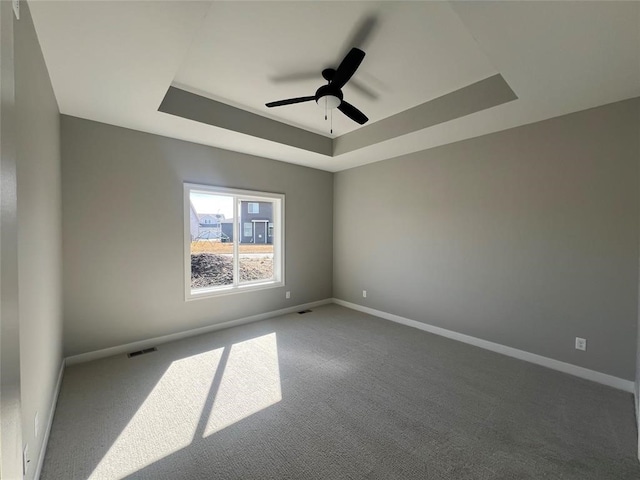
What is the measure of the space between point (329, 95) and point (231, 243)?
8.35ft

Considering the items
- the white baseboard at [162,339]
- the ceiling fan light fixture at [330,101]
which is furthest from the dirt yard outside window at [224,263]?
the ceiling fan light fixture at [330,101]

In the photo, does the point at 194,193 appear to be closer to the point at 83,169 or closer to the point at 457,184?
the point at 83,169

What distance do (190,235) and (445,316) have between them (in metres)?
3.53

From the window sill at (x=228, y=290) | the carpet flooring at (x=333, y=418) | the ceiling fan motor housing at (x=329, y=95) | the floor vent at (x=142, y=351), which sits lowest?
the carpet flooring at (x=333, y=418)

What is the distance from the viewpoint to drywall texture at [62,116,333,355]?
2822mm

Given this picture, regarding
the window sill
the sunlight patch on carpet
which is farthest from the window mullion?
the sunlight patch on carpet

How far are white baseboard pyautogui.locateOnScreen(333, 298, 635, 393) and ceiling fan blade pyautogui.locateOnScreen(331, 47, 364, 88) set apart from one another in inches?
127

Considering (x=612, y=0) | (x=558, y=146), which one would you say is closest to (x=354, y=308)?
(x=558, y=146)

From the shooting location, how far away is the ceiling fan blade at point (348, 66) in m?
1.91

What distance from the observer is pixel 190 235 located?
3.60m

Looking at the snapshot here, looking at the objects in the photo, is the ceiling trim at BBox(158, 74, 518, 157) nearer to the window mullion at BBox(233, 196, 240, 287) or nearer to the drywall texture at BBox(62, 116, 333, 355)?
the drywall texture at BBox(62, 116, 333, 355)

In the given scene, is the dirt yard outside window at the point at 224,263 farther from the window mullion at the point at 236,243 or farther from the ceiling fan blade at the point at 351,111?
the ceiling fan blade at the point at 351,111

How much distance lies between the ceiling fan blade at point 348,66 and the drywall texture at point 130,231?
2.19 metres

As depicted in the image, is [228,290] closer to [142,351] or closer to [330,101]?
[142,351]
